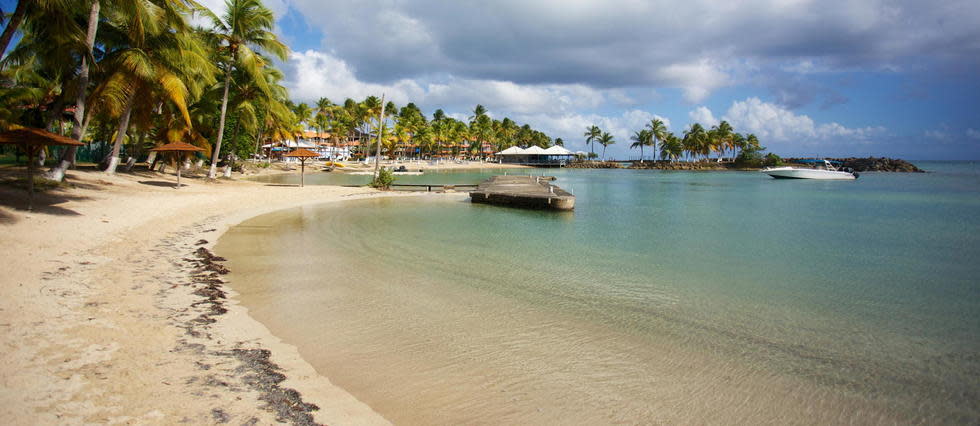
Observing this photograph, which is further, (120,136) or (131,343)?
(120,136)

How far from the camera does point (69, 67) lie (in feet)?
54.1

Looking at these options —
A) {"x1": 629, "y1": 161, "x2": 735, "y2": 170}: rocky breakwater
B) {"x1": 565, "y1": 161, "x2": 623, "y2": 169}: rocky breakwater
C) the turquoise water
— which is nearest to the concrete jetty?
the turquoise water

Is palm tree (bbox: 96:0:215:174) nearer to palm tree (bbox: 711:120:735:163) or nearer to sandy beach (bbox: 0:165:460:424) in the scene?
sandy beach (bbox: 0:165:460:424)

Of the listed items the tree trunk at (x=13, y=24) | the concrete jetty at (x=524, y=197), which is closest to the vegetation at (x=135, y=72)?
the tree trunk at (x=13, y=24)

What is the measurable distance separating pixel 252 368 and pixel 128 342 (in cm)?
140

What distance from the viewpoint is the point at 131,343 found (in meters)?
4.89

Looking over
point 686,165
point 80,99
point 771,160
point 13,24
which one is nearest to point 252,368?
point 13,24

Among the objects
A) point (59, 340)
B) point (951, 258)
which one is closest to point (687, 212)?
point (951, 258)

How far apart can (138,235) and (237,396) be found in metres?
8.86

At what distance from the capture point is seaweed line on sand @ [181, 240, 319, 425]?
3910 mm

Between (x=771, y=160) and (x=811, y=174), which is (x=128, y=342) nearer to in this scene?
(x=811, y=174)

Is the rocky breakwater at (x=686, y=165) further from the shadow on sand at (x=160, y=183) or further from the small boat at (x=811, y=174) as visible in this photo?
the shadow on sand at (x=160, y=183)

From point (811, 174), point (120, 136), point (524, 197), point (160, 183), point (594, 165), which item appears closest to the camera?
point (120, 136)

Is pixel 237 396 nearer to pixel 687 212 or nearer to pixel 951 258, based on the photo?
pixel 951 258
